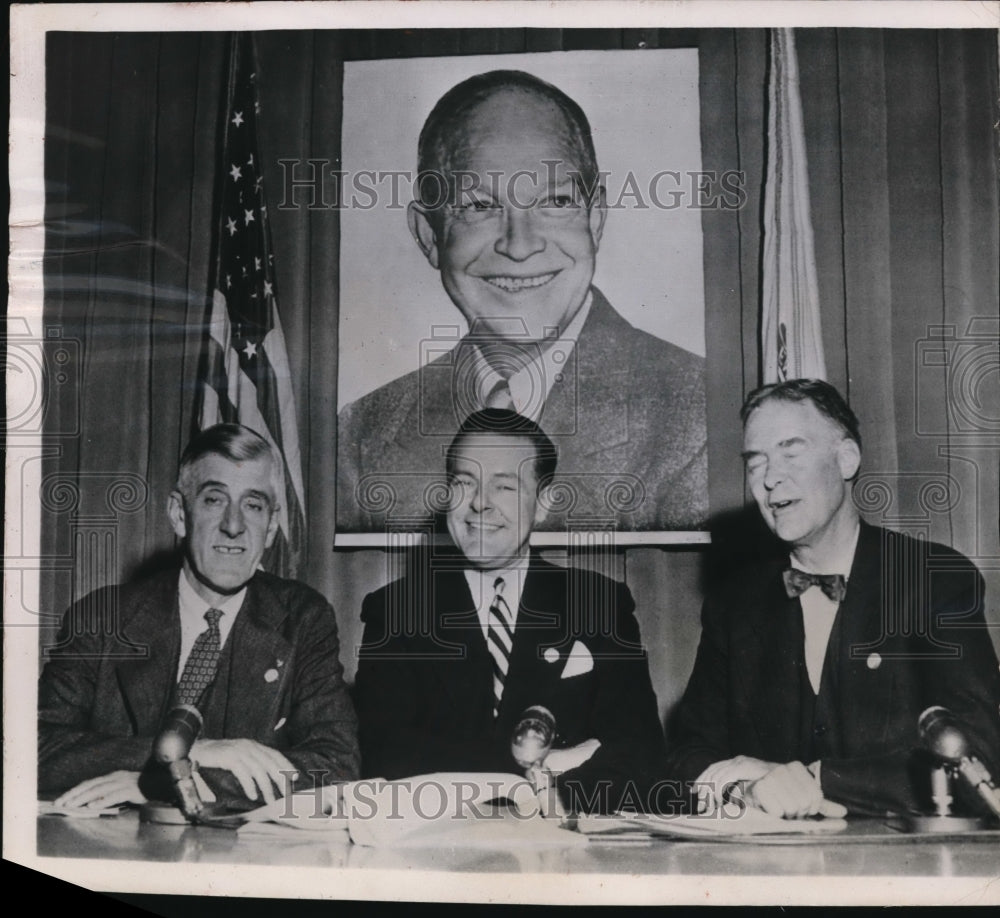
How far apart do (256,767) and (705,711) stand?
132cm

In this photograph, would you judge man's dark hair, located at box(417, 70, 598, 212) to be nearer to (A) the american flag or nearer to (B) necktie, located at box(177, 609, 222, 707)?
(A) the american flag

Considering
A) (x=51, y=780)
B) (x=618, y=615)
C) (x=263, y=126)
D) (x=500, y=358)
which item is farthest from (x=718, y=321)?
(x=51, y=780)

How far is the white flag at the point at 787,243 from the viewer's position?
9.41ft

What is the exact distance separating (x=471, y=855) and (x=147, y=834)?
3.12 feet

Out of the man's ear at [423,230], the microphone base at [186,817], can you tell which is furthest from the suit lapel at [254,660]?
the man's ear at [423,230]

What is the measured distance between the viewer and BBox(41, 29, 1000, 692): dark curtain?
2.86 meters

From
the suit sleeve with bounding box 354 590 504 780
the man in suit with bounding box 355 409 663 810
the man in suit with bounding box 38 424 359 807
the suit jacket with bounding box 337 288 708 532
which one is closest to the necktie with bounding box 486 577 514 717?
the man in suit with bounding box 355 409 663 810

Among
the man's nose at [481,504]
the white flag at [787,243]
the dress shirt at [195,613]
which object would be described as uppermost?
the white flag at [787,243]

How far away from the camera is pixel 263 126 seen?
2.97 metres

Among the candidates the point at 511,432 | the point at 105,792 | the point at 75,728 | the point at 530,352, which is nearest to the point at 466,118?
the point at 530,352

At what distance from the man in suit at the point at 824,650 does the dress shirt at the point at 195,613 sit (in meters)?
1.35

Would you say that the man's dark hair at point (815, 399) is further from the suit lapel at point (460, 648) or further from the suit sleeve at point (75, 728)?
the suit sleeve at point (75, 728)

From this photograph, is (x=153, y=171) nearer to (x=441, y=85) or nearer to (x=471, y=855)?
(x=441, y=85)

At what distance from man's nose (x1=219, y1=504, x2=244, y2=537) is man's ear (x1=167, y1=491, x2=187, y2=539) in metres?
0.12
